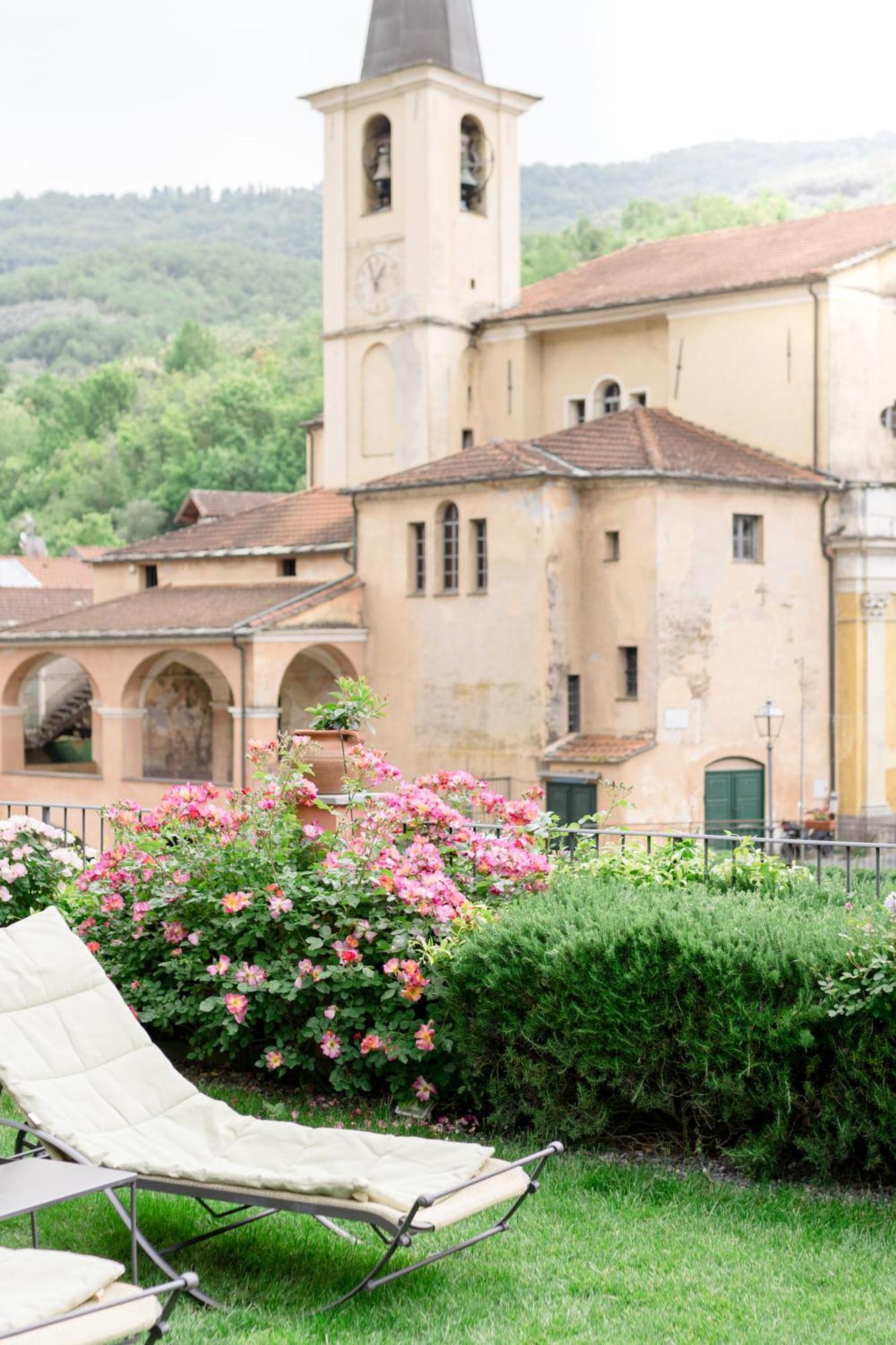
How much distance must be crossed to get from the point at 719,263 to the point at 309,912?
91.9ft

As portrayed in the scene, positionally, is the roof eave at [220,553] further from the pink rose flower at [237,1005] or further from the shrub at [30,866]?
the pink rose flower at [237,1005]

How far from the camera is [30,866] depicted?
361 inches

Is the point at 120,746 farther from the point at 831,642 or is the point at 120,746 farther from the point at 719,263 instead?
the point at 719,263

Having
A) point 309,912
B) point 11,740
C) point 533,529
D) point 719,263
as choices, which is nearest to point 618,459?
point 533,529

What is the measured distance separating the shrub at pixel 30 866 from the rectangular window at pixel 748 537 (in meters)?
22.1

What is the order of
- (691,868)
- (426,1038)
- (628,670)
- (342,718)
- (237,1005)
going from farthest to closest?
(628,670) < (342,718) < (691,868) < (237,1005) < (426,1038)

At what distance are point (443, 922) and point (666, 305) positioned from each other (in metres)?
26.7

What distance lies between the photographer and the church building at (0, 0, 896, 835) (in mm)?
29188

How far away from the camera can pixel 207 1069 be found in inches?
335

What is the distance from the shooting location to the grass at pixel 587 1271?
520 centimetres

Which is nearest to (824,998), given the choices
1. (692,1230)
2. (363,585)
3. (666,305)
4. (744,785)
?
(692,1230)

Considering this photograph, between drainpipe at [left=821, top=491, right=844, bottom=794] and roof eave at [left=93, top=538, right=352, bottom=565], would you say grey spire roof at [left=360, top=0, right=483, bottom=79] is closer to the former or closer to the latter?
roof eave at [left=93, top=538, right=352, bottom=565]

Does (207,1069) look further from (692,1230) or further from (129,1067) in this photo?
(692,1230)

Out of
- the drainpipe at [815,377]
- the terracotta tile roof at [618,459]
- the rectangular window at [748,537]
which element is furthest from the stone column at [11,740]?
the drainpipe at [815,377]
